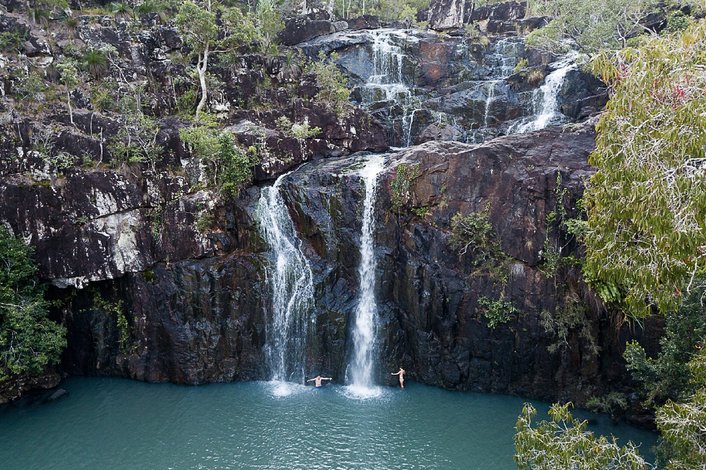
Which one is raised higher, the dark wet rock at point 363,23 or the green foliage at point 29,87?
the dark wet rock at point 363,23

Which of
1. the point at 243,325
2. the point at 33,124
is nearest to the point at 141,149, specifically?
the point at 33,124

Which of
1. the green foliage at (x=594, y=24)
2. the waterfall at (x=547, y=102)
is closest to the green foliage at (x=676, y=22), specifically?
the green foliage at (x=594, y=24)

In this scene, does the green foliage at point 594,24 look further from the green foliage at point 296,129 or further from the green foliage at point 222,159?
the green foliage at point 222,159

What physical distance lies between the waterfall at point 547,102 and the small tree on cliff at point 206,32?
14197 mm

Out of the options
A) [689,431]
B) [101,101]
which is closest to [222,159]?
[101,101]

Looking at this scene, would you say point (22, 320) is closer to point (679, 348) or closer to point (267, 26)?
point (267, 26)

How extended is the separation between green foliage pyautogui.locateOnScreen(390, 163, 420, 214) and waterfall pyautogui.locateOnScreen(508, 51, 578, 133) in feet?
24.8

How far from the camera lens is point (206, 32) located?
70.3 ft

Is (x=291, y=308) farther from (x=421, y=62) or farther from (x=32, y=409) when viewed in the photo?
(x=421, y=62)

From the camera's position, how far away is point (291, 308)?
1745cm

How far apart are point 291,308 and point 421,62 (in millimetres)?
16435

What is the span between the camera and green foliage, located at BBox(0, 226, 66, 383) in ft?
48.1

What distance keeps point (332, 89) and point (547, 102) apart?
10301 millimetres

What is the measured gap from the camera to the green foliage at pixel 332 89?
21.8 metres
